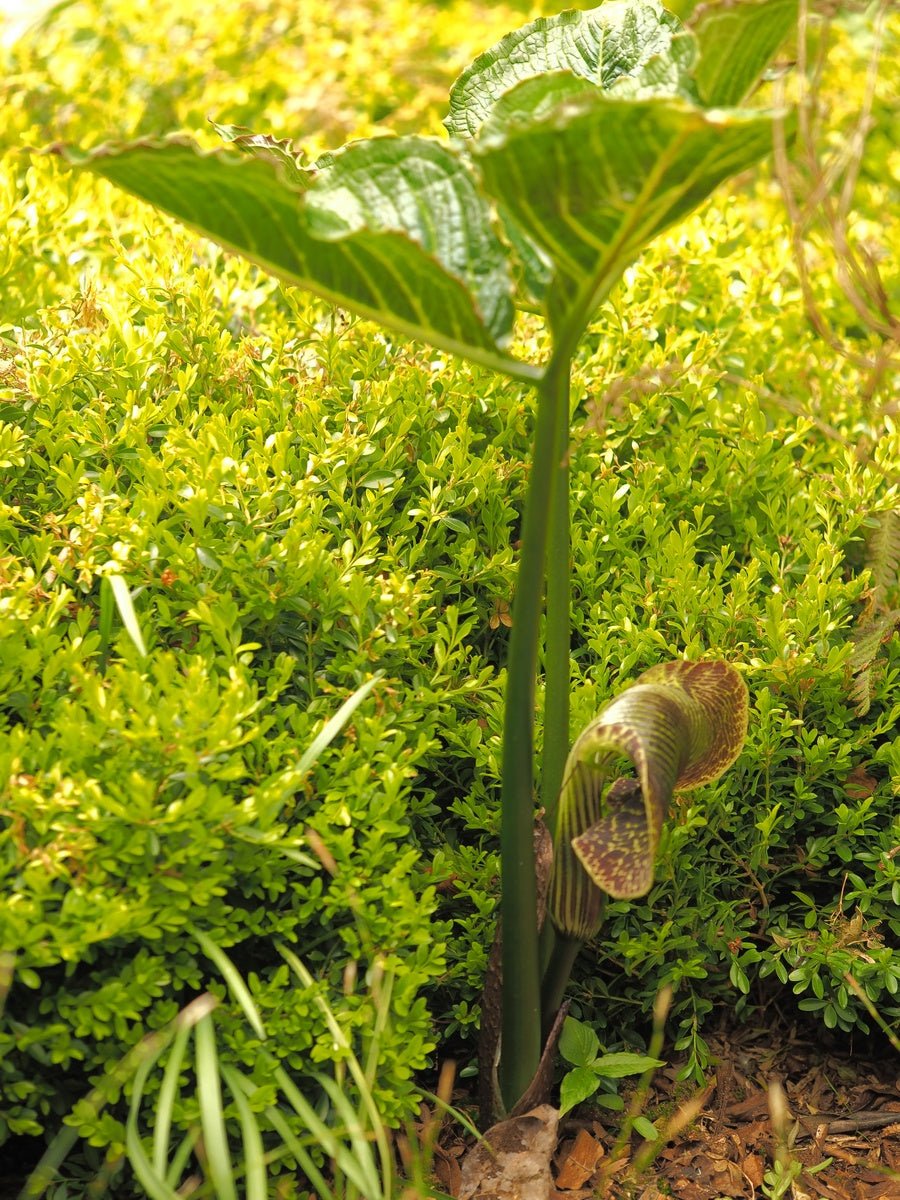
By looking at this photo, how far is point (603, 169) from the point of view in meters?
1.37

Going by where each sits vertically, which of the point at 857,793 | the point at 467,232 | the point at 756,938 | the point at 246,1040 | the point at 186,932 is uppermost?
the point at 467,232

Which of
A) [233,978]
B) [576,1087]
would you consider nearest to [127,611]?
[233,978]

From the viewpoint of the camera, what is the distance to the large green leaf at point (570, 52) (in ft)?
6.76

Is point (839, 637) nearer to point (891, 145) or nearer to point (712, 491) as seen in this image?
point (712, 491)

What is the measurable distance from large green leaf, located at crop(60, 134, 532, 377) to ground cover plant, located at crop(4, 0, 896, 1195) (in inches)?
22.7

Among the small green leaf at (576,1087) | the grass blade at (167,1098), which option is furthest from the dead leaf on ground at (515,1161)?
the grass blade at (167,1098)

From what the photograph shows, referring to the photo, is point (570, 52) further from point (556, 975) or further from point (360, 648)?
point (556, 975)

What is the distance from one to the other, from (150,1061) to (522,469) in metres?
1.34

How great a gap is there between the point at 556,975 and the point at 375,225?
45.5 inches

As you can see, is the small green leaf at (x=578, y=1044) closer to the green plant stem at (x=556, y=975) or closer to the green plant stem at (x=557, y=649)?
the green plant stem at (x=556, y=975)

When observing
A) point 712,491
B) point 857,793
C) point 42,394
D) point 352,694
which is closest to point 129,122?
point 42,394

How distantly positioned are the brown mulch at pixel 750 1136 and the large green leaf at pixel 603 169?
4.12ft

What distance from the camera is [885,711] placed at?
2.33 m

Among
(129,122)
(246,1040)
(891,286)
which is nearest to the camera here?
(246,1040)
